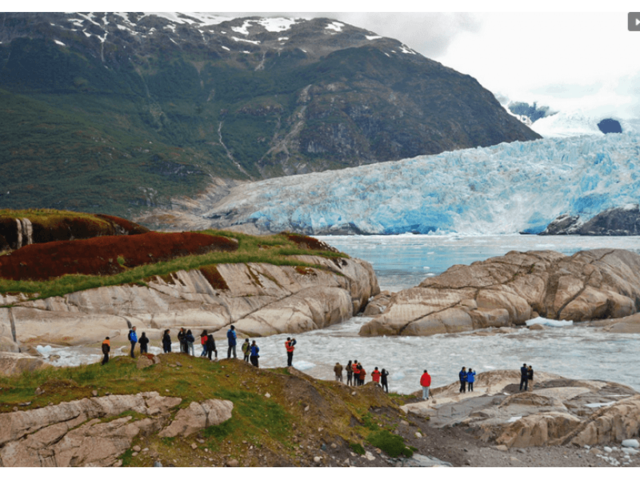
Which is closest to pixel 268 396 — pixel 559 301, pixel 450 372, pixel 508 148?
pixel 450 372

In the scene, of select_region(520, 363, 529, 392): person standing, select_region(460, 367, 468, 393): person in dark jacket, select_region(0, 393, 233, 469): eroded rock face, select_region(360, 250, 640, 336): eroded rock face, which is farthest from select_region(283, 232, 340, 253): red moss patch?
select_region(0, 393, 233, 469): eroded rock face

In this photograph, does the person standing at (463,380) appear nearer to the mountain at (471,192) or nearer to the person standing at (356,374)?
the person standing at (356,374)

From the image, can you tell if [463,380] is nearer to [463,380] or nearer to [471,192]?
[463,380]

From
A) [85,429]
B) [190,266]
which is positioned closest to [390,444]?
[85,429]

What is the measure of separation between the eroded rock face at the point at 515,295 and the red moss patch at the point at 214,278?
855 centimetres

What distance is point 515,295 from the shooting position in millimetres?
29156

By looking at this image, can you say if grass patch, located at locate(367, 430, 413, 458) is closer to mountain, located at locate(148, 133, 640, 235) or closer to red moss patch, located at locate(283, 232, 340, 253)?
red moss patch, located at locate(283, 232, 340, 253)

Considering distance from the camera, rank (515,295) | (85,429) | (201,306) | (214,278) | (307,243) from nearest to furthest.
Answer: (85,429), (201,306), (214,278), (515,295), (307,243)

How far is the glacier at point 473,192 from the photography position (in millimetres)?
83812

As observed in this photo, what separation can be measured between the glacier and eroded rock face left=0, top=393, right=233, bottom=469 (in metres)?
86.9

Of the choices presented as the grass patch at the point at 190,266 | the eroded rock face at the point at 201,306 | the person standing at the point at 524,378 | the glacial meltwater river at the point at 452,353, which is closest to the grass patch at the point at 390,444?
the glacial meltwater river at the point at 452,353

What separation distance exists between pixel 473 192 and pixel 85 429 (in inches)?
3503

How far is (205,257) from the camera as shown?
2972 cm

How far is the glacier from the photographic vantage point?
8381 cm
